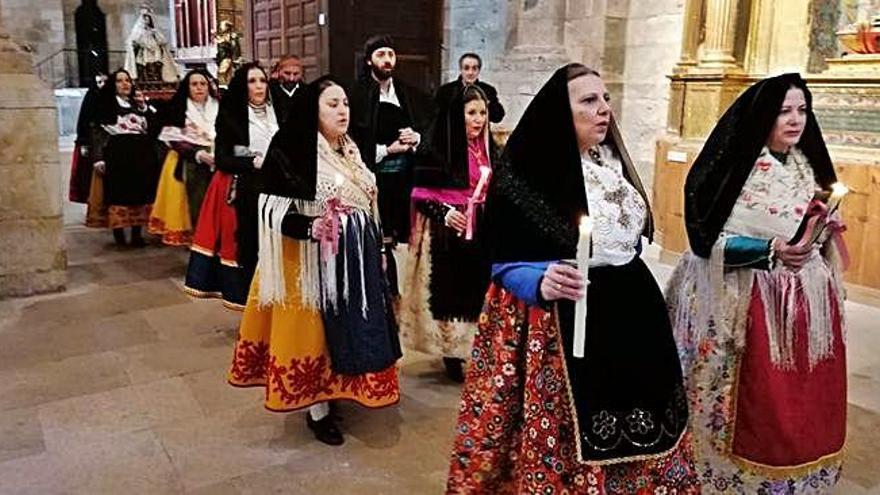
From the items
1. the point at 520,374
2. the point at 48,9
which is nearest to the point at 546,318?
the point at 520,374

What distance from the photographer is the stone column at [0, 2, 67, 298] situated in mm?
5258

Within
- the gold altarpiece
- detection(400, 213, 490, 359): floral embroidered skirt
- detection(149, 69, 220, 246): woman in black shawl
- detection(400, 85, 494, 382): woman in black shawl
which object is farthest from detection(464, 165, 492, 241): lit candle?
the gold altarpiece

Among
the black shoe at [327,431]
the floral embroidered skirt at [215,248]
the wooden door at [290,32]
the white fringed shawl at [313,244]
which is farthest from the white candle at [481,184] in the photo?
the wooden door at [290,32]

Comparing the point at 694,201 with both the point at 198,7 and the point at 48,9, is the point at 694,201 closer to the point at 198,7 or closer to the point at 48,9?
the point at 198,7

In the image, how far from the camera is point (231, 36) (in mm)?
12102

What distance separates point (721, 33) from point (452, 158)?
3.98m

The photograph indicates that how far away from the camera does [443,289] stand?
12.4ft

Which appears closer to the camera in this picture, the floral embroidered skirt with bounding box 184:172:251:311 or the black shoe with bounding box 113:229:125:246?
the floral embroidered skirt with bounding box 184:172:251:311

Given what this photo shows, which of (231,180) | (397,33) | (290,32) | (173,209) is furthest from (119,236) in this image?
(397,33)

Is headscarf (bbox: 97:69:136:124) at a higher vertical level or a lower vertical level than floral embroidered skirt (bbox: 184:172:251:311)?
higher

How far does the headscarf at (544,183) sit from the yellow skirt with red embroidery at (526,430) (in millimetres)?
177

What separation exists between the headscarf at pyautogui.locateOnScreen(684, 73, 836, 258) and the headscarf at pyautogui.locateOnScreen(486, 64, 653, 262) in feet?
2.53

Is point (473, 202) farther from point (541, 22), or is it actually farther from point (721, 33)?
point (541, 22)

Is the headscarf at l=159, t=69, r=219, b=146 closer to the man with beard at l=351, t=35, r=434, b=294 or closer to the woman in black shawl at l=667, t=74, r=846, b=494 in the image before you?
the man with beard at l=351, t=35, r=434, b=294
